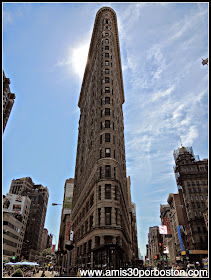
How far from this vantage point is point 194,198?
9319 cm

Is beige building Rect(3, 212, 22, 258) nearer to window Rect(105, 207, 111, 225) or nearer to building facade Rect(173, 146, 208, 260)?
window Rect(105, 207, 111, 225)

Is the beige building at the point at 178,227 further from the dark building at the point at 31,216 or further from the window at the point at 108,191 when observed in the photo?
the dark building at the point at 31,216

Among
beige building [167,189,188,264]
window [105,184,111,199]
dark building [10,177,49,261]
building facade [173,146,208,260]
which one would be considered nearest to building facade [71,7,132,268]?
window [105,184,111,199]

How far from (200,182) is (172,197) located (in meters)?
30.5

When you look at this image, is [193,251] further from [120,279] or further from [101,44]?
[101,44]

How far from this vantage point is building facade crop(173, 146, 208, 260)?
3216 inches

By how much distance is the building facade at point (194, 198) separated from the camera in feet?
268

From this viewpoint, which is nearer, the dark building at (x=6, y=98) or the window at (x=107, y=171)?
the window at (x=107, y=171)

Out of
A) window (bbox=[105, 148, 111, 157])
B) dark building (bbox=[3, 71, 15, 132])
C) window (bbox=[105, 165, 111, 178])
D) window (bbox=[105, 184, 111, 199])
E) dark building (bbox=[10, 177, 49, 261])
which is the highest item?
dark building (bbox=[3, 71, 15, 132])

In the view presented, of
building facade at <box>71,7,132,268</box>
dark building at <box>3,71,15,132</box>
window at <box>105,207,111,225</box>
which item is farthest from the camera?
dark building at <box>3,71,15,132</box>

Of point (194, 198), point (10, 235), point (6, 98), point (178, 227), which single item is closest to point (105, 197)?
point (6, 98)

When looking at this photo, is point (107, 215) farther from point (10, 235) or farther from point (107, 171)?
point (10, 235)

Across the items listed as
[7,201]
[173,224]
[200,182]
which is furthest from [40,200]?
[200,182]

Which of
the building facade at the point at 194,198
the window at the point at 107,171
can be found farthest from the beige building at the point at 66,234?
the building facade at the point at 194,198
